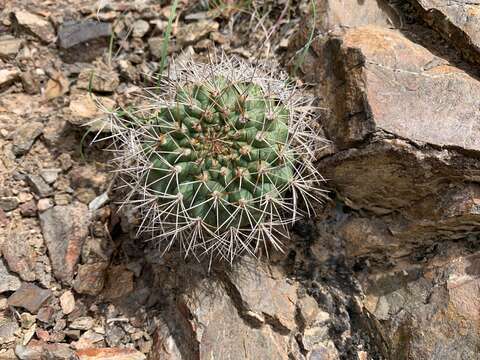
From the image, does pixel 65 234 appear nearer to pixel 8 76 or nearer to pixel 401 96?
pixel 8 76

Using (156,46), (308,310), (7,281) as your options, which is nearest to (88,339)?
(7,281)

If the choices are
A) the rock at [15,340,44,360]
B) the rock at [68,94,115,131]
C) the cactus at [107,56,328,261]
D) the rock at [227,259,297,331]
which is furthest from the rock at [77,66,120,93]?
the rock at [15,340,44,360]

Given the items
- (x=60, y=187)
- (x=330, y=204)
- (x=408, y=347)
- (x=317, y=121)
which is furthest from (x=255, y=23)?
(x=408, y=347)

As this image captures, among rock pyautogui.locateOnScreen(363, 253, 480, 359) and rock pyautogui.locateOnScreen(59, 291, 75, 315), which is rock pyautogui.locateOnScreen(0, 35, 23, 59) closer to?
rock pyautogui.locateOnScreen(59, 291, 75, 315)

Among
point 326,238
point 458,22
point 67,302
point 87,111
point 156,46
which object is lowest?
point 67,302

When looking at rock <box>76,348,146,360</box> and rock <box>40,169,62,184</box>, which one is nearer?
rock <box>76,348,146,360</box>

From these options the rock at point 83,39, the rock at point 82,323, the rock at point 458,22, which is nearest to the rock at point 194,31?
the rock at point 83,39
